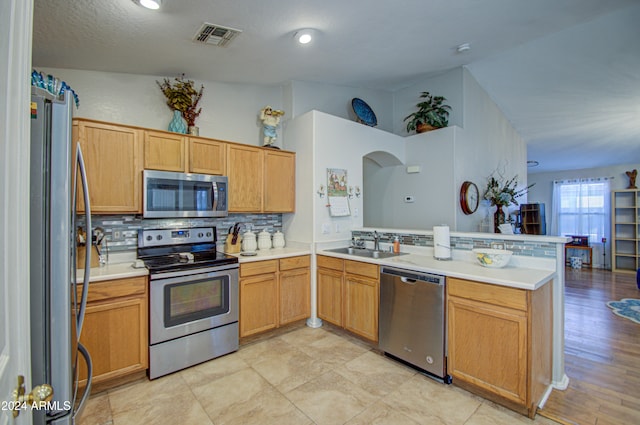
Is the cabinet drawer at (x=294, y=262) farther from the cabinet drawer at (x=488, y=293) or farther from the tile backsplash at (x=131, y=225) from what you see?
the cabinet drawer at (x=488, y=293)

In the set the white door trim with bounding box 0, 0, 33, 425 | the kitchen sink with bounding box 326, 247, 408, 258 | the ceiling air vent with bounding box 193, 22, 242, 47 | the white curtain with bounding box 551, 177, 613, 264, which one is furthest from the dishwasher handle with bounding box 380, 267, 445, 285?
the white curtain with bounding box 551, 177, 613, 264

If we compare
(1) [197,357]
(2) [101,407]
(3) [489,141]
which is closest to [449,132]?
(3) [489,141]

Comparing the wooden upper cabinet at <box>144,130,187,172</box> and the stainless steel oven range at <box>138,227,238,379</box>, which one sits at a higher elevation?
the wooden upper cabinet at <box>144,130,187,172</box>

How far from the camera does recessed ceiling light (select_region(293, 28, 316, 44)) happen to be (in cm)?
257

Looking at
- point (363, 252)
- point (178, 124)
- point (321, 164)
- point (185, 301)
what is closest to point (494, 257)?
→ point (363, 252)

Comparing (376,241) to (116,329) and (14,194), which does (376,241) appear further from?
(14,194)

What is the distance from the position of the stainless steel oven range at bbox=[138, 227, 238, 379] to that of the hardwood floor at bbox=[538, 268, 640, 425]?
255 centimetres

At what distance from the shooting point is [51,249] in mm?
924

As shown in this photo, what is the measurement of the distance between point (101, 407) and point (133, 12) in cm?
274

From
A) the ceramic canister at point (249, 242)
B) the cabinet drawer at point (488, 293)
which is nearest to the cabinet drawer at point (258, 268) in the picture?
the ceramic canister at point (249, 242)

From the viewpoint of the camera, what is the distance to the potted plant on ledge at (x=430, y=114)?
13.9ft

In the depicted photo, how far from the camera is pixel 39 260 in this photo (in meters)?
0.89

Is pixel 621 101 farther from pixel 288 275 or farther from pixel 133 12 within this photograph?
pixel 133 12

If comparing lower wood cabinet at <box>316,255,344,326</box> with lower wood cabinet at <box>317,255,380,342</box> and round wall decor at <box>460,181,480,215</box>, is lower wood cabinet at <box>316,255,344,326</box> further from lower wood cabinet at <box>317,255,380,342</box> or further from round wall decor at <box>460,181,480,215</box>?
round wall decor at <box>460,181,480,215</box>
